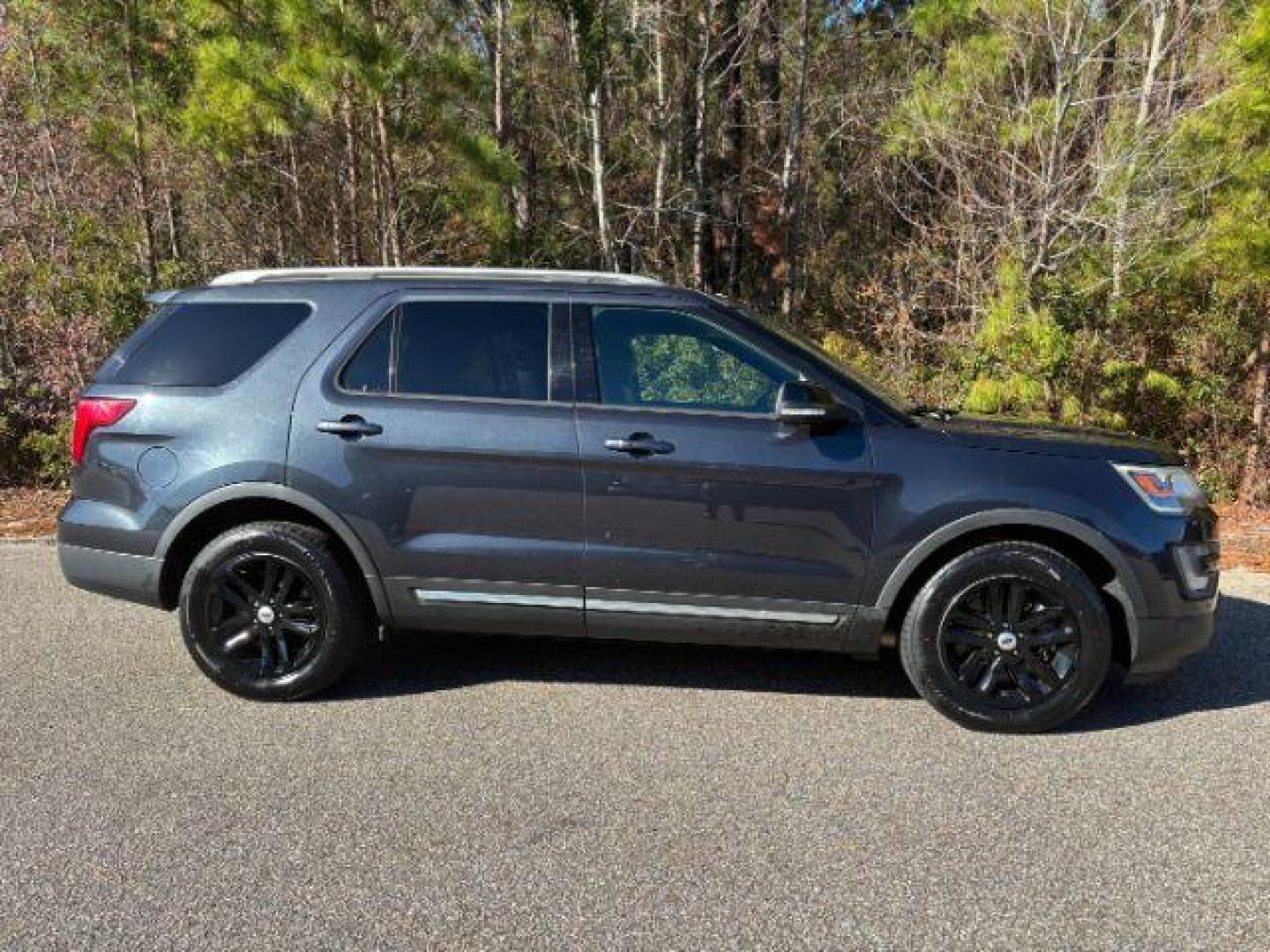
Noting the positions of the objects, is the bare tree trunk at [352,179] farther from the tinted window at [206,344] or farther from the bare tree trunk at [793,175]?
the bare tree trunk at [793,175]

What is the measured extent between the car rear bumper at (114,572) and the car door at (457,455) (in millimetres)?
820

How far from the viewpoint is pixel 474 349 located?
423 centimetres

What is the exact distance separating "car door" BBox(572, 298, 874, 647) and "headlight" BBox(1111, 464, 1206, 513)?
1057 millimetres

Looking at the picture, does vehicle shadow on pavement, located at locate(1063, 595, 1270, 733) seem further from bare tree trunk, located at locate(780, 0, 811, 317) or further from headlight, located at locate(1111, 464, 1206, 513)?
bare tree trunk, located at locate(780, 0, 811, 317)

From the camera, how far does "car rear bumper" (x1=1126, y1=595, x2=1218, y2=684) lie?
12.7ft

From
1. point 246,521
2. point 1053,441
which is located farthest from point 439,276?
point 1053,441

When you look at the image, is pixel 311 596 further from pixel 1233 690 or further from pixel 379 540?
pixel 1233 690

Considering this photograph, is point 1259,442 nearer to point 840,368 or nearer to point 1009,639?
point 1009,639

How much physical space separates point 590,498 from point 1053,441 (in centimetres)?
193

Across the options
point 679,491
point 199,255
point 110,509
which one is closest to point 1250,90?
point 679,491

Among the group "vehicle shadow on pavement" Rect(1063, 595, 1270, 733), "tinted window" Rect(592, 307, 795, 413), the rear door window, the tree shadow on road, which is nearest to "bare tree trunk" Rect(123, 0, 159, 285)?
the rear door window

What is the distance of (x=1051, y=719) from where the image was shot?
392 centimetres

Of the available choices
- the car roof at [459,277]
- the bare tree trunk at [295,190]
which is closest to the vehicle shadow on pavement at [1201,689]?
the car roof at [459,277]

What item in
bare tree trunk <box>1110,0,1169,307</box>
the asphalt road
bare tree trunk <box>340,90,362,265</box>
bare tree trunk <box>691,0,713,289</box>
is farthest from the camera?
bare tree trunk <box>691,0,713,289</box>
